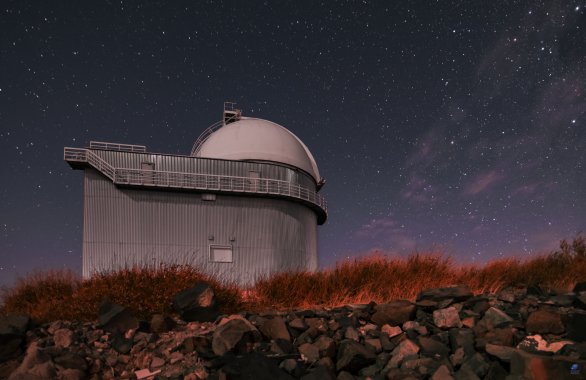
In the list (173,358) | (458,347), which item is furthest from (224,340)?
(458,347)

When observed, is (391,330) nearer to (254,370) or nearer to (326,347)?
(326,347)

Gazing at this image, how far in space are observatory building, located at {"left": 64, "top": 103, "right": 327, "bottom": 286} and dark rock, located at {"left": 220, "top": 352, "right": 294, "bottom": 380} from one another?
15.7 meters

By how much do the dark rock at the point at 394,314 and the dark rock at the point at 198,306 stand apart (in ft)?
8.84

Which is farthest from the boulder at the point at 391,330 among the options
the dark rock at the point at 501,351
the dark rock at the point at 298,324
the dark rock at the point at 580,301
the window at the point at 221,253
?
the window at the point at 221,253

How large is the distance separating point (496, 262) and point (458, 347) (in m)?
6.08

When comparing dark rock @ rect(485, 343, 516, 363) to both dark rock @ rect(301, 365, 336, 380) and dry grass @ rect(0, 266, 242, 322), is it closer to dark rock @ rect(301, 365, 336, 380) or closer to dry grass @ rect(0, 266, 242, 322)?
dark rock @ rect(301, 365, 336, 380)

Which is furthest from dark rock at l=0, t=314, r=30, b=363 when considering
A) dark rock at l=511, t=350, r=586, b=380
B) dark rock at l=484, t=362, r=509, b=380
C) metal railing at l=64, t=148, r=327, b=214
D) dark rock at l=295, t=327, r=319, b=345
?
metal railing at l=64, t=148, r=327, b=214

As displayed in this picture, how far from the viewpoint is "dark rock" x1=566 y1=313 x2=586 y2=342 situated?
526 centimetres

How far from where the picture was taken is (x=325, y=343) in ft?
17.5

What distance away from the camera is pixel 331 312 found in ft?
22.2

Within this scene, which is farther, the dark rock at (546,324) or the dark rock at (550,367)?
the dark rock at (546,324)

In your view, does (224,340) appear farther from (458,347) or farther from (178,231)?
(178,231)

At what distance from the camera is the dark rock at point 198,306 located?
6898mm

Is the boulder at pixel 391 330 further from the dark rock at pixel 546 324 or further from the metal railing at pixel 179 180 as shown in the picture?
the metal railing at pixel 179 180
